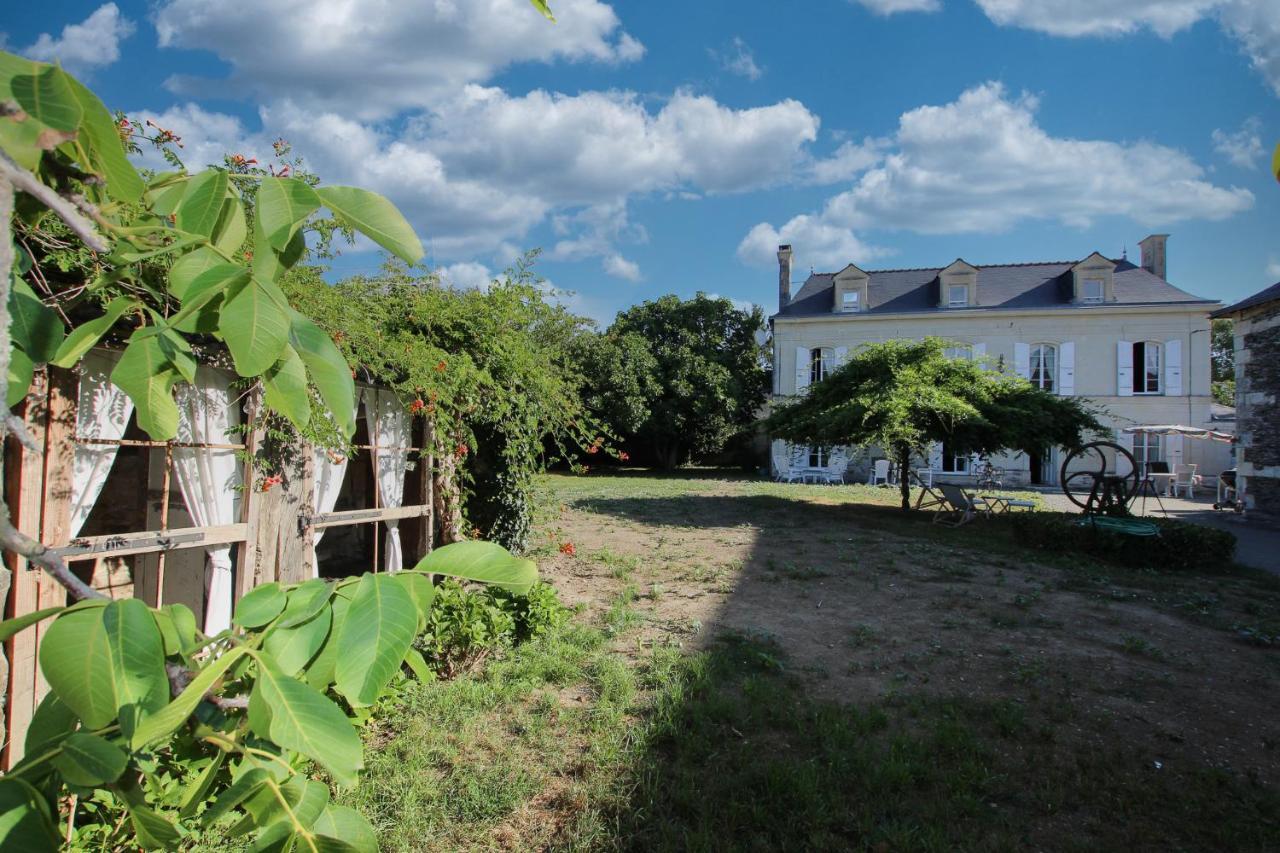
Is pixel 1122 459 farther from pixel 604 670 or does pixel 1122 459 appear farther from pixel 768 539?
pixel 604 670

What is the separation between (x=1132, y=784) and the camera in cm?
350

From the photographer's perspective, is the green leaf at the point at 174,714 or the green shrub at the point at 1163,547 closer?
the green leaf at the point at 174,714

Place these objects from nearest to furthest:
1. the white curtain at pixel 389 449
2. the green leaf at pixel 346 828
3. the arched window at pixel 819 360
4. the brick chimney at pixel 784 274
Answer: the green leaf at pixel 346 828
the white curtain at pixel 389 449
the arched window at pixel 819 360
the brick chimney at pixel 784 274

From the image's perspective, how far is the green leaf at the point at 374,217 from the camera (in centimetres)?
64

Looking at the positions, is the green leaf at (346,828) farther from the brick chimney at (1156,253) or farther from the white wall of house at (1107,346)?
the brick chimney at (1156,253)

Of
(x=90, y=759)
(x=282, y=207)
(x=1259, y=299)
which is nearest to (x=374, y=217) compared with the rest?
(x=282, y=207)

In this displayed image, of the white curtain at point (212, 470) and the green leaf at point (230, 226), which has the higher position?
the green leaf at point (230, 226)

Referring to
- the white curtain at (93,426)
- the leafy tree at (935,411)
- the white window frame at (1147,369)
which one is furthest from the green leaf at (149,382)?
the white window frame at (1147,369)

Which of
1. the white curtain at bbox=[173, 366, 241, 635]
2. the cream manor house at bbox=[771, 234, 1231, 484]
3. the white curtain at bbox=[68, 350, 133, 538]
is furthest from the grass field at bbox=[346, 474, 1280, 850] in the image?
the cream manor house at bbox=[771, 234, 1231, 484]

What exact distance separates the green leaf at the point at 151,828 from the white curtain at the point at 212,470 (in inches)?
141

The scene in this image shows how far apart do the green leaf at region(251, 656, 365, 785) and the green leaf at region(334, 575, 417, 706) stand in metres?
0.02

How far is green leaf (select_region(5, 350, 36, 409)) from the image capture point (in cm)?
62

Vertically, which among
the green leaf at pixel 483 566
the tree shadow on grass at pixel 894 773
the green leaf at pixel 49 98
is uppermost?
the green leaf at pixel 49 98

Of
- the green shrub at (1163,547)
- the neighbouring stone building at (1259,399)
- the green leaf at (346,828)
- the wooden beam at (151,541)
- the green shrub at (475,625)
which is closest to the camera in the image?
the green leaf at (346,828)
